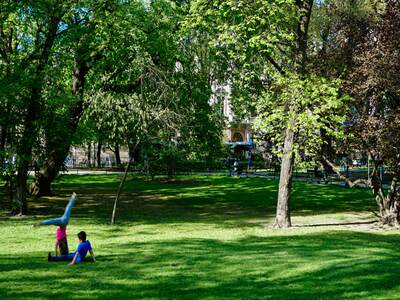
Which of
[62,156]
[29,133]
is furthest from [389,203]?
[62,156]

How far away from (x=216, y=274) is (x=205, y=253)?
9.52ft

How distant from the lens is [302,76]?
1852 centimetres

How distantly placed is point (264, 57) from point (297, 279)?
13050mm

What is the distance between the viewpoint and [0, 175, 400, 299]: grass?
8.74 meters

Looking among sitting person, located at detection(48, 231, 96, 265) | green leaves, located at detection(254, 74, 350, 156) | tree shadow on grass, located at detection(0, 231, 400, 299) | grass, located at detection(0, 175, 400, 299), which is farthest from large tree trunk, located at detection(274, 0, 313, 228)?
sitting person, located at detection(48, 231, 96, 265)

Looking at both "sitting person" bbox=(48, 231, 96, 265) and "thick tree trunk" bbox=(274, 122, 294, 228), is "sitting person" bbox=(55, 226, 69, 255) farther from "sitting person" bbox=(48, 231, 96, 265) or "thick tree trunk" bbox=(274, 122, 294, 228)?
"thick tree trunk" bbox=(274, 122, 294, 228)

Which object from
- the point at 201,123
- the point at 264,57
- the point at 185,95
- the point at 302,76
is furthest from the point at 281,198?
the point at 201,123

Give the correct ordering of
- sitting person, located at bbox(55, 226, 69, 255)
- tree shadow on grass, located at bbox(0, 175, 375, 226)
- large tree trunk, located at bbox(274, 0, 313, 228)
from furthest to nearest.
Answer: tree shadow on grass, located at bbox(0, 175, 375, 226) < large tree trunk, located at bbox(274, 0, 313, 228) < sitting person, located at bbox(55, 226, 69, 255)

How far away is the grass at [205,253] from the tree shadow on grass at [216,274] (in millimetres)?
18

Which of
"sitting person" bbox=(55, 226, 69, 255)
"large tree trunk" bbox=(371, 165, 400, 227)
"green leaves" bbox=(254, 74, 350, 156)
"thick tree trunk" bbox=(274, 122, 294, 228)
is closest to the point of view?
"sitting person" bbox=(55, 226, 69, 255)

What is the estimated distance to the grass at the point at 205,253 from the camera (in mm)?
8742

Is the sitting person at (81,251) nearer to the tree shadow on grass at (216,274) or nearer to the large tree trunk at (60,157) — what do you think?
the tree shadow on grass at (216,274)

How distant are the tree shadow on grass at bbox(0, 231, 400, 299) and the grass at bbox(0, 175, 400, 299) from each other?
0.02 meters

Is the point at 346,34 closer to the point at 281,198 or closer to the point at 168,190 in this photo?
the point at 281,198
